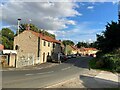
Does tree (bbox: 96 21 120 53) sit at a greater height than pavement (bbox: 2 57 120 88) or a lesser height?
greater

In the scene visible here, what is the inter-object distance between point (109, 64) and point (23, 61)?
14195mm

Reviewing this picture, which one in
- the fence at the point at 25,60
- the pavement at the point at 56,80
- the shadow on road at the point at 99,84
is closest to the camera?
the pavement at the point at 56,80

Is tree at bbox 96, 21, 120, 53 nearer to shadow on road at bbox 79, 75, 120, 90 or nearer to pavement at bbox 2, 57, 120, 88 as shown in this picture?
pavement at bbox 2, 57, 120, 88

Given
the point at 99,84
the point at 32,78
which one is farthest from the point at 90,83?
the point at 32,78

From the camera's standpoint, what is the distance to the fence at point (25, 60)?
39494 mm

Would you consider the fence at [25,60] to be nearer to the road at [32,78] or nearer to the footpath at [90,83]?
the road at [32,78]

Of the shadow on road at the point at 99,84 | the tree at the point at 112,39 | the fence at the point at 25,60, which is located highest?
the tree at the point at 112,39

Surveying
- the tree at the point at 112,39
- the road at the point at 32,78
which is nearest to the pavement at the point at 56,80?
the road at the point at 32,78

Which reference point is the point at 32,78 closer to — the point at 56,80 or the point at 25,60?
the point at 56,80

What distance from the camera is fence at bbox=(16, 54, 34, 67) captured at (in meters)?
39.5

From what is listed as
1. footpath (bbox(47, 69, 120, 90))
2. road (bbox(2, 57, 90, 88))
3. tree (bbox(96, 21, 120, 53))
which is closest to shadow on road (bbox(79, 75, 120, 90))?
footpath (bbox(47, 69, 120, 90))

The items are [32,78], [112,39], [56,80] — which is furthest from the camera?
[112,39]

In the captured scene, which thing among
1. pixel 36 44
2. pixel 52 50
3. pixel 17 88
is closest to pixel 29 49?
pixel 36 44

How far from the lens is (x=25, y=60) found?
1683 inches
